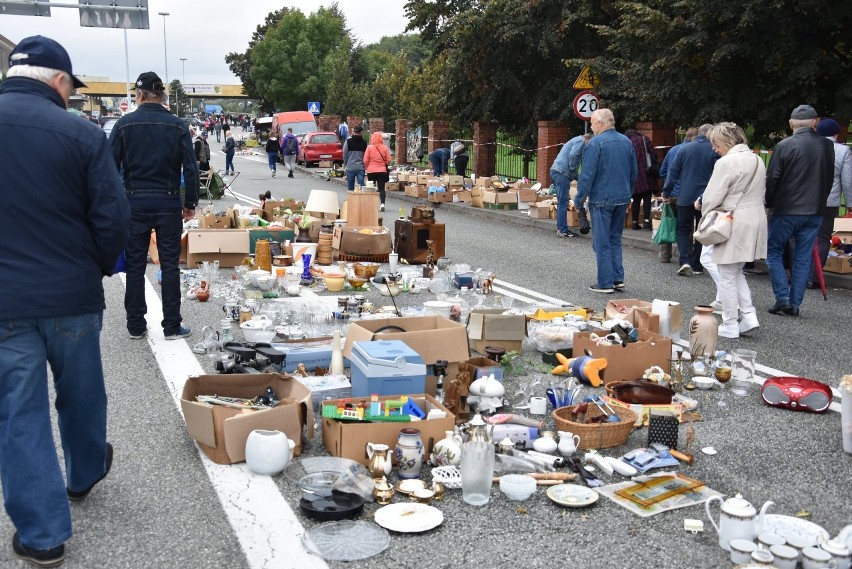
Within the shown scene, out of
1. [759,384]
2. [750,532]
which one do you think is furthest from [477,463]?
[759,384]

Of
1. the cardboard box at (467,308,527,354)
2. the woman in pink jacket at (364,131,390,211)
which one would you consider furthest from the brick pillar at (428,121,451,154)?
the cardboard box at (467,308,527,354)

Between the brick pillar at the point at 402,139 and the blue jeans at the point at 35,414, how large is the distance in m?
31.9

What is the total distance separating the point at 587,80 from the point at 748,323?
13.0m

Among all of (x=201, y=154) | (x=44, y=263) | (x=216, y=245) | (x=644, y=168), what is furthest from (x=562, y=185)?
(x=44, y=263)

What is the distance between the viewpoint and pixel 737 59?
1586 cm

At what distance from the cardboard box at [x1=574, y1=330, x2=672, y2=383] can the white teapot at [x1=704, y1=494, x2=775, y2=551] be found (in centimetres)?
251

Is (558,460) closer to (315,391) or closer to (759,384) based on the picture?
(315,391)

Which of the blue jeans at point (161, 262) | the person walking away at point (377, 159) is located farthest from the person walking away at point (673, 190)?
the person walking away at point (377, 159)

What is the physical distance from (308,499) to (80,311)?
1.41 meters

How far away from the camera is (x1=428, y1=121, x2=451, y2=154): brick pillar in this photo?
30.5 meters

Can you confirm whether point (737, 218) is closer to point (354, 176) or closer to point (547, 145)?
point (354, 176)

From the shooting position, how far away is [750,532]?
3822mm

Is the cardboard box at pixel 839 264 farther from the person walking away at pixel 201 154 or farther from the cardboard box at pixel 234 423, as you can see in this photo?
the person walking away at pixel 201 154

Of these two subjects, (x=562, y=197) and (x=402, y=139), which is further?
(x=402, y=139)
